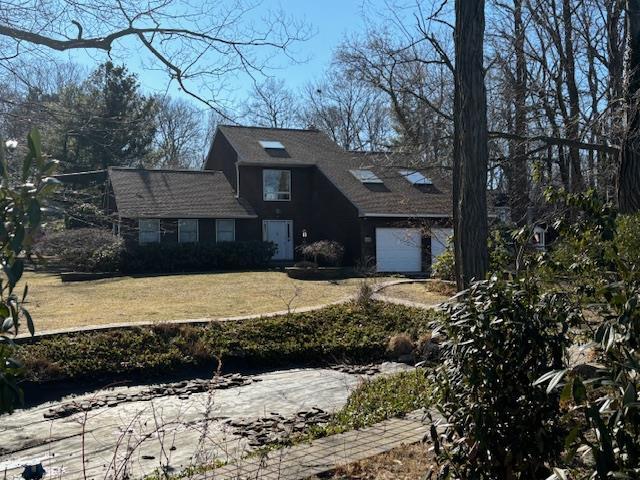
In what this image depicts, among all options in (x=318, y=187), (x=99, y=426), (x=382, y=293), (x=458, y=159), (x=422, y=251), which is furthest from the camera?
(x=318, y=187)

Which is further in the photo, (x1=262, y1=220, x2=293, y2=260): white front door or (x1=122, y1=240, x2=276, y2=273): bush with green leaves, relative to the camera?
(x1=262, y1=220, x2=293, y2=260): white front door

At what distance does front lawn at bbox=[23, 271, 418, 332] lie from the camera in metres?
13.9

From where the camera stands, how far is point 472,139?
7883 mm

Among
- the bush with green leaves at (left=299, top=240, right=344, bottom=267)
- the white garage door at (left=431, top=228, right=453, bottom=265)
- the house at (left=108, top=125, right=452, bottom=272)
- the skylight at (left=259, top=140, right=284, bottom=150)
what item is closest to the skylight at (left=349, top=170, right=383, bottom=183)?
the house at (left=108, top=125, right=452, bottom=272)

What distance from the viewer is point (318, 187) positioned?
32594mm

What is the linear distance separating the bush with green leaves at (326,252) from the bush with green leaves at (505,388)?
2199 cm

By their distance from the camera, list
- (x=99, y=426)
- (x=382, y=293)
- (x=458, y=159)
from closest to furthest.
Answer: (x=99, y=426), (x=458, y=159), (x=382, y=293)

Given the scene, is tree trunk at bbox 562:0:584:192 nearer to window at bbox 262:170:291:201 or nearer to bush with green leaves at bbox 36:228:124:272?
window at bbox 262:170:291:201

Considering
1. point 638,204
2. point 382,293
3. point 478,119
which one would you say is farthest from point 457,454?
point 382,293

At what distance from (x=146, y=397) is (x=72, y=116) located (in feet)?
13.1

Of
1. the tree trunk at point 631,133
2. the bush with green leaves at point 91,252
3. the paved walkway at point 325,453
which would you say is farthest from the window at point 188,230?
the paved walkway at point 325,453

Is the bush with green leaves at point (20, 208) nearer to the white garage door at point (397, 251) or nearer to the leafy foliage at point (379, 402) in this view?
the leafy foliage at point (379, 402)

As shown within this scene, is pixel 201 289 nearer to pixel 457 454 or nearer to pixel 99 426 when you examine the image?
pixel 99 426

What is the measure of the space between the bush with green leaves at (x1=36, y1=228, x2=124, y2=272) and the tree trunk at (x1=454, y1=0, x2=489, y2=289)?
2056 centimetres
